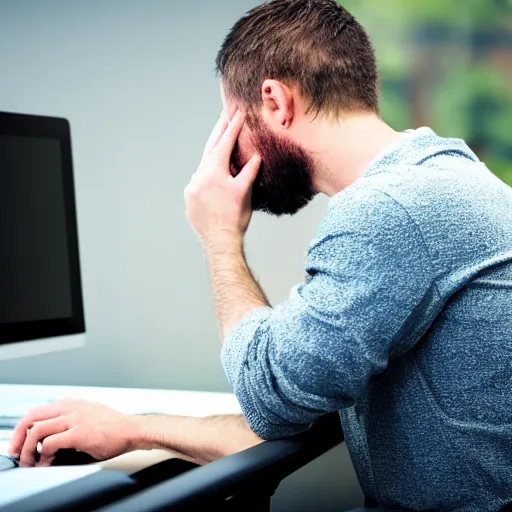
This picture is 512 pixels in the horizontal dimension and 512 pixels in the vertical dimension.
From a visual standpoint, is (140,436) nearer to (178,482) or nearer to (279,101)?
(178,482)

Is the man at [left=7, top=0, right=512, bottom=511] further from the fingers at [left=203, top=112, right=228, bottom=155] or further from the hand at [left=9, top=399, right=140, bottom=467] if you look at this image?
the fingers at [left=203, top=112, right=228, bottom=155]

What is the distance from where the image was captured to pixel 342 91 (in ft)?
3.81

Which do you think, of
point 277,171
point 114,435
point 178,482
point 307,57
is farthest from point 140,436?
point 307,57

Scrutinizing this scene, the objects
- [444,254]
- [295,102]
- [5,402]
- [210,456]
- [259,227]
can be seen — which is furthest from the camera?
[259,227]

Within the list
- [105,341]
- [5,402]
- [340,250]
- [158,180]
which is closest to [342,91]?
[340,250]

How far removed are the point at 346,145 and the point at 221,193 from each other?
0.67ft

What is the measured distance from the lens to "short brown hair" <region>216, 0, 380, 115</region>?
1159 mm

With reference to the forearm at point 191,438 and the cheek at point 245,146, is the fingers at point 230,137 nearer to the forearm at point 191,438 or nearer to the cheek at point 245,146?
the cheek at point 245,146

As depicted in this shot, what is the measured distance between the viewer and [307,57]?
3.82 feet

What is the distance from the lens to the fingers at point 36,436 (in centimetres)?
96

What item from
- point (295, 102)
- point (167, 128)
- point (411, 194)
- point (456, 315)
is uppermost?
point (167, 128)

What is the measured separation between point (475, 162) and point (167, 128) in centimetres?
136

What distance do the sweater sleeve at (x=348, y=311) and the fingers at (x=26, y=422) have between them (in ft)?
0.97

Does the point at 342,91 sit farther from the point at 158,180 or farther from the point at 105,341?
the point at 105,341
